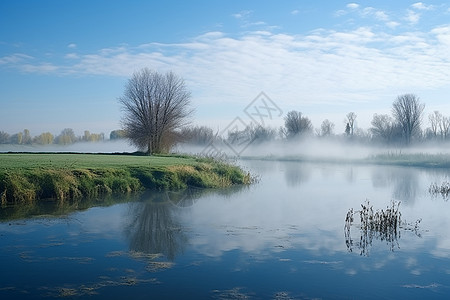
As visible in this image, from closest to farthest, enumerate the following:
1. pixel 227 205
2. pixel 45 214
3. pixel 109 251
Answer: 1. pixel 109 251
2. pixel 45 214
3. pixel 227 205

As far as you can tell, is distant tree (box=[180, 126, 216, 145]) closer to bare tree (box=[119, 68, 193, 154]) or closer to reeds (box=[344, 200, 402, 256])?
bare tree (box=[119, 68, 193, 154])

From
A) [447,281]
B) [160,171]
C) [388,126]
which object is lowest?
[447,281]

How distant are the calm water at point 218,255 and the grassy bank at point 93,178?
291cm

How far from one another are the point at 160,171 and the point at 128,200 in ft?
17.3

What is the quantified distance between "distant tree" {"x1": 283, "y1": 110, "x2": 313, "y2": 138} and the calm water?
2694 inches

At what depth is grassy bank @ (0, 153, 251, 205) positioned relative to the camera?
17.6 m

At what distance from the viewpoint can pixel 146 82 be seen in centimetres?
4606

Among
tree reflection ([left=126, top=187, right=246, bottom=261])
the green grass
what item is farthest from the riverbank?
tree reflection ([left=126, top=187, right=246, bottom=261])

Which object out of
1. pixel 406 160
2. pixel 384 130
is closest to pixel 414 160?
pixel 406 160

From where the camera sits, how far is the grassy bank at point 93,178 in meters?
17.6

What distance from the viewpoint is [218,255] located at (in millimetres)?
10508

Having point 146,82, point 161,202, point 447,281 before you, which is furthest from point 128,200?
point 146,82

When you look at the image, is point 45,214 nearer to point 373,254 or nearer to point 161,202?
point 161,202

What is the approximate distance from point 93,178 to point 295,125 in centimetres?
6857
